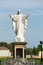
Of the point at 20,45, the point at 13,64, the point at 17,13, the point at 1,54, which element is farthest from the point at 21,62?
the point at 1,54

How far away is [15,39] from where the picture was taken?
40188 millimetres

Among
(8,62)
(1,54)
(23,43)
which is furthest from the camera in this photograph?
(1,54)

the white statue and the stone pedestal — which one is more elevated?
the white statue

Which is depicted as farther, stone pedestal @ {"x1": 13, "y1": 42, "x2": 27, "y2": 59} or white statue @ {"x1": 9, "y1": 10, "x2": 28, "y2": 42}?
white statue @ {"x1": 9, "y1": 10, "x2": 28, "y2": 42}

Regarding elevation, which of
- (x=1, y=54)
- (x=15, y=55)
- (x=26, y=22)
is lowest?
(x=1, y=54)

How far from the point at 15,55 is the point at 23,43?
149 centimetres

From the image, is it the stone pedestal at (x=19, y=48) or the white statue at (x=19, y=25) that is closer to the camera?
the stone pedestal at (x=19, y=48)

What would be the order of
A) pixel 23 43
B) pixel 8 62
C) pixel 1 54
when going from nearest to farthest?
pixel 8 62
pixel 23 43
pixel 1 54

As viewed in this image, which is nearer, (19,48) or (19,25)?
(19,48)

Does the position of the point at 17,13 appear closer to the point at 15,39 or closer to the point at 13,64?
the point at 15,39

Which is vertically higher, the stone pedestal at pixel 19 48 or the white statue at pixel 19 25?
the white statue at pixel 19 25

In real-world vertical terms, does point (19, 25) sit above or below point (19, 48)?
above

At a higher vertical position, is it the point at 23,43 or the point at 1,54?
the point at 23,43

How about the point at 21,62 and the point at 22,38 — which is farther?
the point at 22,38
